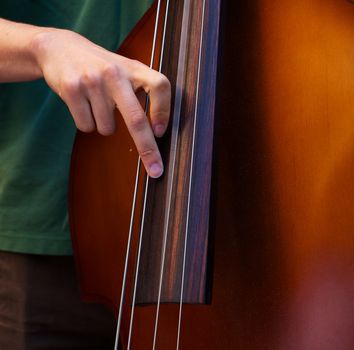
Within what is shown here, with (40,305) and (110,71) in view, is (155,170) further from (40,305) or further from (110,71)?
(40,305)

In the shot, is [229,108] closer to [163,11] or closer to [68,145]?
[163,11]

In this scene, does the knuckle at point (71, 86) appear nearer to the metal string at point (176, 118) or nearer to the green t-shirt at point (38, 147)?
the metal string at point (176, 118)

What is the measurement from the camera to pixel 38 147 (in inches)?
31.7

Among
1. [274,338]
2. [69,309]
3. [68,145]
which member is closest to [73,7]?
[68,145]

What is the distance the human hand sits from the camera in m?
0.54

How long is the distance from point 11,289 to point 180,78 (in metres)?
0.43

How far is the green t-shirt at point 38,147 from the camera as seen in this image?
79 cm

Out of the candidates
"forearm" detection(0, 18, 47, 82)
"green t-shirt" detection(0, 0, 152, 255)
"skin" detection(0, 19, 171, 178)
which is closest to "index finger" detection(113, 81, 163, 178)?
"skin" detection(0, 19, 171, 178)

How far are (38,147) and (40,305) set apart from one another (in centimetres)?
23

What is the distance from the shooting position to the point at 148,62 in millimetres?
698

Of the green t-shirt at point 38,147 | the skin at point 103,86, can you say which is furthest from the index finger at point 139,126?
the green t-shirt at point 38,147

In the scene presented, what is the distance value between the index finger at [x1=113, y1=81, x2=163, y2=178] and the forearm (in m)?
0.13

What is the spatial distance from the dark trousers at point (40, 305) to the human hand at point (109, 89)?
32 cm

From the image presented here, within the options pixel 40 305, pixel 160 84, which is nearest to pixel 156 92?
pixel 160 84
